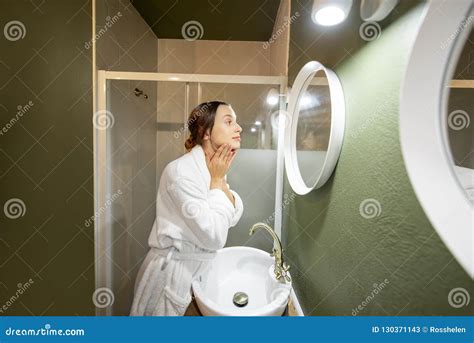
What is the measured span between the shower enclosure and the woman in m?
0.11

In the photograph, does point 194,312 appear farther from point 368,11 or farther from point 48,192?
point 368,11

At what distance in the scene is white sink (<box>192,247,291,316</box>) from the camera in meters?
0.83

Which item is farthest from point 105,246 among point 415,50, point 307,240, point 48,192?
point 415,50

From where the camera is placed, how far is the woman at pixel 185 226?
0.76 meters

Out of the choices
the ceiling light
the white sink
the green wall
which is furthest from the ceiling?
the white sink

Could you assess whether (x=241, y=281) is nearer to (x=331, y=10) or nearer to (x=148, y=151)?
(x=148, y=151)

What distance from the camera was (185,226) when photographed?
2.56 ft

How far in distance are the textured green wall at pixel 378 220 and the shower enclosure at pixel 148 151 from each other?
0.38 meters

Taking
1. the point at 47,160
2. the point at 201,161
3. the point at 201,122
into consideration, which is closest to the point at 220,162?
the point at 201,161

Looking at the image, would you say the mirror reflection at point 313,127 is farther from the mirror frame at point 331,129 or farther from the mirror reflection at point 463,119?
the mirror reflection at point 463,119

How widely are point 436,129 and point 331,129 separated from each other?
0.80 feet

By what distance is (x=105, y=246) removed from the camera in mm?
952
